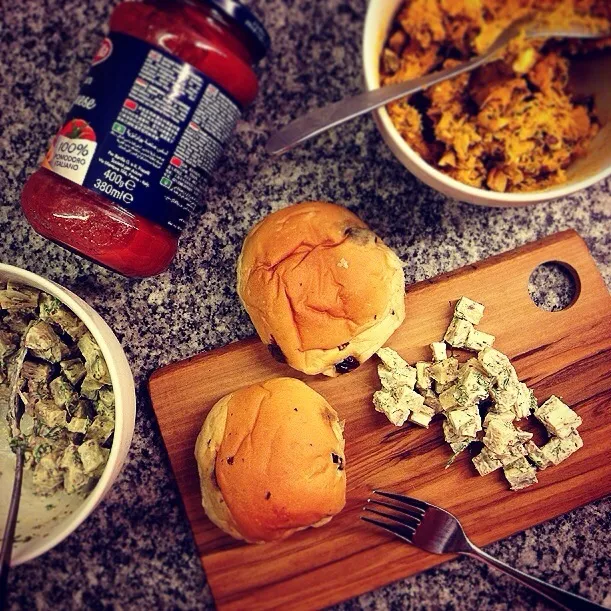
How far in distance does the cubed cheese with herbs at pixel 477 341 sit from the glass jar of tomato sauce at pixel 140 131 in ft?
1.57

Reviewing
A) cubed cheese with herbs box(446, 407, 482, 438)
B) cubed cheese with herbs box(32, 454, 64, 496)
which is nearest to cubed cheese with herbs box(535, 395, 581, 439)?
cubed cheese with herbs box(446, 407, 482, 438)

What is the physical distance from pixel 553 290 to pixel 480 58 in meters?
0.39

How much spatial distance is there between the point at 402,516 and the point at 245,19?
76cm

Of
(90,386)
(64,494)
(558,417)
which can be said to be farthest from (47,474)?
(558,417)

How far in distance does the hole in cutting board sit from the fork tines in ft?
1.26

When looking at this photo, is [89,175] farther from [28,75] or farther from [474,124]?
[474,124]

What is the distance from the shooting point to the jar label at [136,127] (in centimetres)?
83

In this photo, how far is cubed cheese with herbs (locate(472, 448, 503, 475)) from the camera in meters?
0.91

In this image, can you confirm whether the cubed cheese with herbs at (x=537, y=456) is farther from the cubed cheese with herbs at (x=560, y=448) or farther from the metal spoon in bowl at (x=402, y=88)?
the metal spoon in bowl at (x=402, y=88)

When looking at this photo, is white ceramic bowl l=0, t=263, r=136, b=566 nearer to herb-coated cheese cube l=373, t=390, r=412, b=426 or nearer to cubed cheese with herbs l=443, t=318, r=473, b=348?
herb-coated cheese cube l=373, t=390, r=412, b=426

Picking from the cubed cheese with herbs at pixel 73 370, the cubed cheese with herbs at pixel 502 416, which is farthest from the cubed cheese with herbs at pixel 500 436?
the cubed cheese with herbs at pixel 73 370

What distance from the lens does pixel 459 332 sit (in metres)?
0.93

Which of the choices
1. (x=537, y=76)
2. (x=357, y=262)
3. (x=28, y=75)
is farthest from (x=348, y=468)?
(x=28, y=75)

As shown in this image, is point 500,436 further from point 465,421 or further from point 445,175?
point 445,175
